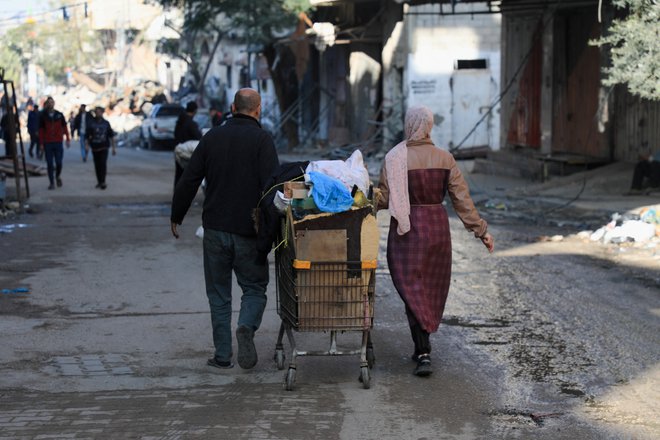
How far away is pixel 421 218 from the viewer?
24.0ft

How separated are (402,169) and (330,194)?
0.78m

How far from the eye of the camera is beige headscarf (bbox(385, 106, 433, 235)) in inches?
284

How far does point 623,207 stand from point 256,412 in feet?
38.1

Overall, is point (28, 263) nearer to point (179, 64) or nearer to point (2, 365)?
point (2, 365)

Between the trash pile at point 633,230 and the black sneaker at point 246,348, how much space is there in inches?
297

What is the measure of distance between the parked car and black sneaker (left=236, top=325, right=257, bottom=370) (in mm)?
35242

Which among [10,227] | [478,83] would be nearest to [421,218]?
[10,227]

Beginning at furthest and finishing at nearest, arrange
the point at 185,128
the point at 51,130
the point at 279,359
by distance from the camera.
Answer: the point at 51,130, the point at 185,128, the point at 279,359

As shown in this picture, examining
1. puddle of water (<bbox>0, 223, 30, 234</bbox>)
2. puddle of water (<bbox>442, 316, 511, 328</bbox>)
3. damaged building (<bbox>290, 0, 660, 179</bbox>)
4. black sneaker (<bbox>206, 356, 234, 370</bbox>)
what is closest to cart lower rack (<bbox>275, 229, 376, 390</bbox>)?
black sneaker (<bbox>206, 356, 234, 370</bbox>)

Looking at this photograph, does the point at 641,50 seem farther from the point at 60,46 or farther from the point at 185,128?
the point at 60,46

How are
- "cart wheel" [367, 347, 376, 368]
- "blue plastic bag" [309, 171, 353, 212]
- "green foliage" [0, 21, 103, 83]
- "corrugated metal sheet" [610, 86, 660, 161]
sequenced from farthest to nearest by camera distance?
"green foliage" [0, 21, 103, 83], "corrugated metal sheet" [610, 86, 660, 161], "cart wheel" [367, 347, 376, 368], "blue plastic bag" [309, 171, 353, 212]

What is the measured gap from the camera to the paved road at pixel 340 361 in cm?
607

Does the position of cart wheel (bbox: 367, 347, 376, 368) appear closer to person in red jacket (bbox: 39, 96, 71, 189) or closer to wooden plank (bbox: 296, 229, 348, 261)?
wooden plank (bbox: 296, 229, 348, 261)

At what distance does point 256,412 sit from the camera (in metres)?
6.29
